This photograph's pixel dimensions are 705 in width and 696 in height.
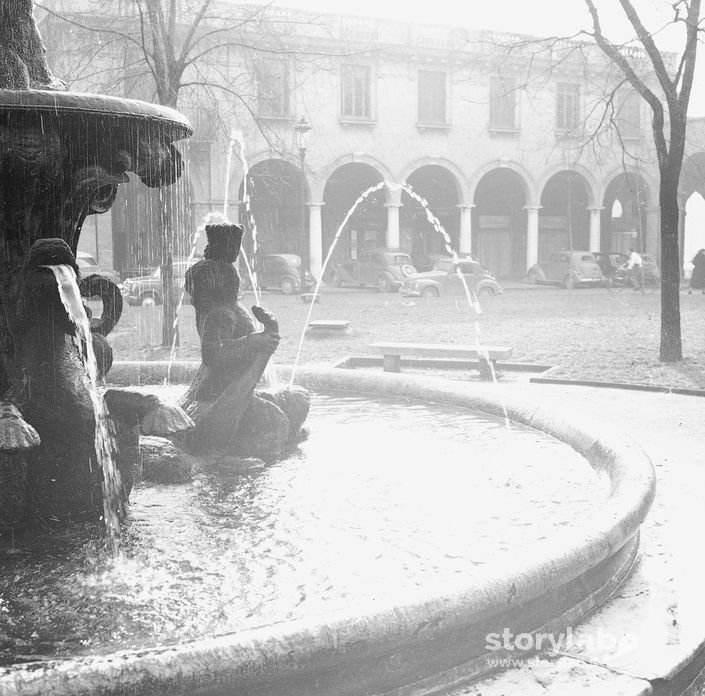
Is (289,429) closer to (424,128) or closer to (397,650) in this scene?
(397,650)

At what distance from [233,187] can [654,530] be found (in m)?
29.0

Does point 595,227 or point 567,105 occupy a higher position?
point 567,105

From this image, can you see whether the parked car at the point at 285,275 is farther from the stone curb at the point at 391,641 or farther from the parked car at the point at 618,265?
the stone curb at the point at 391,641

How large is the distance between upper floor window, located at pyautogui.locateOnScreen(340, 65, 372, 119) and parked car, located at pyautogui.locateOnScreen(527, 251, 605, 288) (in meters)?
8.24

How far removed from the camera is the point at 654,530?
4.93m

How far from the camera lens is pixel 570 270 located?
112 ft


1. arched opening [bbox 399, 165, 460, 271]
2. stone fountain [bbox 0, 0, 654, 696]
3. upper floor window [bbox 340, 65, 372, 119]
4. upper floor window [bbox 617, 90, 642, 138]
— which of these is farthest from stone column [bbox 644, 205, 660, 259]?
stone fountain [bbox 0, 0, 654, 696]

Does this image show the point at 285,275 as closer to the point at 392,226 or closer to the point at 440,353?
the point at 392,226

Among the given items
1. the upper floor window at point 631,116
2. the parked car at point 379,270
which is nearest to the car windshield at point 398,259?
the parked car at point 379,270

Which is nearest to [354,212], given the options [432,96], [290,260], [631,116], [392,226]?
[392,226]

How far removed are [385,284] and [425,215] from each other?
8.61m

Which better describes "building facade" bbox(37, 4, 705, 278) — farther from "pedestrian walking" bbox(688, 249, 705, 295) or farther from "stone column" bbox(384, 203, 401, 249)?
"pedestrian walking" bbox(688, 249, 705, 295)

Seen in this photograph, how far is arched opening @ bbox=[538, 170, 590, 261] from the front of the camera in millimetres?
40938

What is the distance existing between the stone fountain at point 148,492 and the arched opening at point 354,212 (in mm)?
31322
